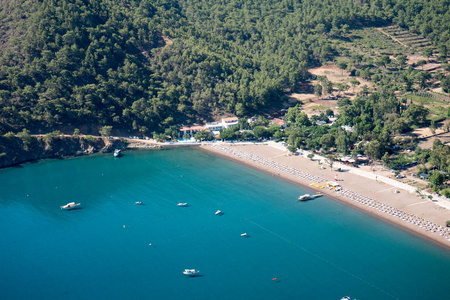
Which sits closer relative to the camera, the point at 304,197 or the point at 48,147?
the point at 304,197

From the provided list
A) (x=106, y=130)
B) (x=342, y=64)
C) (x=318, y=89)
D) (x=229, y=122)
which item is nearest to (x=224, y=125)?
(x=229, y=122)

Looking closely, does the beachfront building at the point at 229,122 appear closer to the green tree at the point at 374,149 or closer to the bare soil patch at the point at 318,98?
the bare soil patch at the point at 318,98

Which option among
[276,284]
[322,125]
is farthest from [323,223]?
[322,125]

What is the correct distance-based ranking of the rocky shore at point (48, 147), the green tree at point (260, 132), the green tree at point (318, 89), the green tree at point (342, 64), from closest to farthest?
the rocky shore at point (48, 147)
the green tree at point (260, 132)
the green tree at point (318, 89)
the green tree at point (342, 64)

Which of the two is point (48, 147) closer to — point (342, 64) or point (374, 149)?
point (374, 149)

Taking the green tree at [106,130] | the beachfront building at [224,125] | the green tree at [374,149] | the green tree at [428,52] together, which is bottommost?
the green tree at [374,149]

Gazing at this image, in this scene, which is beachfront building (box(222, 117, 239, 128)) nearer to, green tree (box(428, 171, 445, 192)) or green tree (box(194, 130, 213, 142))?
green tree (box(194, 130, 213, 142))

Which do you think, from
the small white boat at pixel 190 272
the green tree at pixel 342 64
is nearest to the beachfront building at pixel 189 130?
the green tree at pixel 342 64

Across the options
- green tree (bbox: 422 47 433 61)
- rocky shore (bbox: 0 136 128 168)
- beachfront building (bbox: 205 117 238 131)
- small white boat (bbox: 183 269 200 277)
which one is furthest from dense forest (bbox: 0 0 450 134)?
small white boat (bbox: 183 269 200 277)
